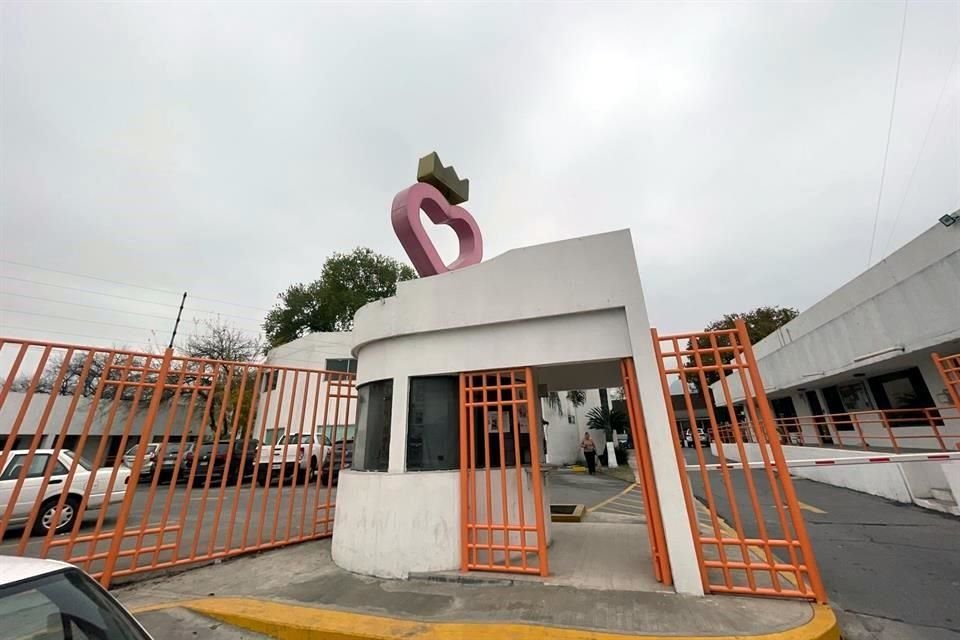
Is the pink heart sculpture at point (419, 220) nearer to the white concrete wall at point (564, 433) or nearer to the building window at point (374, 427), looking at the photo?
the building window at point (374, 427)

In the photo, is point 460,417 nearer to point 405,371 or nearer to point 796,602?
point 405,371

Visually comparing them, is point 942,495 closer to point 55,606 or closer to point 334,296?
point 55,606

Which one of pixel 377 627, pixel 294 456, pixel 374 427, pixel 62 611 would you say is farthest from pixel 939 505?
pixel 294 456

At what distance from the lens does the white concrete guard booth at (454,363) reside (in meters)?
4.38

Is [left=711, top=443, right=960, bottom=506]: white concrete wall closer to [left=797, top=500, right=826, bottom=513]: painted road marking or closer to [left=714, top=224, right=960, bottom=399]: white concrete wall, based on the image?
[left=797, top=500, right=826, bottom=513]: painted road marking

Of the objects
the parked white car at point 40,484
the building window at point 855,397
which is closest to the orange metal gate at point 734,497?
the parked white car at point 40,484

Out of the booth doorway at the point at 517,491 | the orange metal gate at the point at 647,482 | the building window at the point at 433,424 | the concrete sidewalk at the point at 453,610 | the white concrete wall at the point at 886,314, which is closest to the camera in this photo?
the concrete sidewalk at the point at 453,610

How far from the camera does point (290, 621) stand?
3.33 metres

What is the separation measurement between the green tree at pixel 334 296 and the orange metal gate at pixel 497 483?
2471 centimetres

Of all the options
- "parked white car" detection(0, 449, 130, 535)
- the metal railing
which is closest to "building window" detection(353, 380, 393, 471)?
"parked white car" detection(0, 449, 130, 535)

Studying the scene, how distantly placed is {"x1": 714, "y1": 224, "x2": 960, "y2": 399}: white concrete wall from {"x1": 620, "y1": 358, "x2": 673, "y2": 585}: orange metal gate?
848 cm

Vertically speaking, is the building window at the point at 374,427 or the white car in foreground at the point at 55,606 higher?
the building window at the point at 374,427

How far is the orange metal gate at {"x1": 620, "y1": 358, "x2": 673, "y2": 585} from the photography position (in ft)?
12.8

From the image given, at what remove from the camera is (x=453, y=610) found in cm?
353
